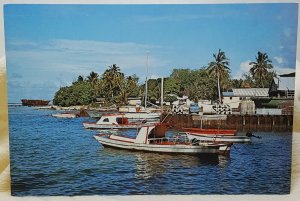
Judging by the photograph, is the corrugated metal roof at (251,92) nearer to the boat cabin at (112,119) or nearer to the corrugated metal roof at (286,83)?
the corrugated metal roof at (286,83)

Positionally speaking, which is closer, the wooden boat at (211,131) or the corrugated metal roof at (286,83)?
the corrugated metal roof at (286,83)

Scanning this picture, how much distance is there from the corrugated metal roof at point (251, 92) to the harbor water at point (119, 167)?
0.90ft

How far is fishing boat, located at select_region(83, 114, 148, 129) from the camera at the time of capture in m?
2.85

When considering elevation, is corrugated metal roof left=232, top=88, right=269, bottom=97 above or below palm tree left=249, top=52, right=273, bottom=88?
below

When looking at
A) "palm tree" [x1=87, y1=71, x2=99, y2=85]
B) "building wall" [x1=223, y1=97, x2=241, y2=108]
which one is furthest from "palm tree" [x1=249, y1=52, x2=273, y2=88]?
"palm tree" [x1=87, y1=71, x2=99, y2=85]

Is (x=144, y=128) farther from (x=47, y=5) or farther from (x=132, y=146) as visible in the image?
(x=47, y=5)

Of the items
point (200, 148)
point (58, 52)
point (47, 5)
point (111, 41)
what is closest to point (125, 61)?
point (111, 41)

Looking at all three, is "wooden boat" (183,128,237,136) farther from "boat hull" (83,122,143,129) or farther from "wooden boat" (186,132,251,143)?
"boat hull" (83,122,143,129)

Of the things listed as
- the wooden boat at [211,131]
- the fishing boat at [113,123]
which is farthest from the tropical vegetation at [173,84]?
the wooden boat at [211,131]

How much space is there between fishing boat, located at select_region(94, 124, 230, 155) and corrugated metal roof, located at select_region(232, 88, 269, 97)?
37cm

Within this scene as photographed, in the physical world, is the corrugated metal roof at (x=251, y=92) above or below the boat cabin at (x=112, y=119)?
above

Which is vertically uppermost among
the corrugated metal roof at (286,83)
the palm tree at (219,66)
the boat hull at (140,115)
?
the palm tree at (219,66)

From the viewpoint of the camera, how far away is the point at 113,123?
2889 mm

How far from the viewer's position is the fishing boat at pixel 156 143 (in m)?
2.85
